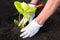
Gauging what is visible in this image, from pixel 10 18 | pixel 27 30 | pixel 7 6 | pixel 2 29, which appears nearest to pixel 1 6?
pixel 7 6

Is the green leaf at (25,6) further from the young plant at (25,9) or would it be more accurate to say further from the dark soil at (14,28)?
the dark soil at (14,28)

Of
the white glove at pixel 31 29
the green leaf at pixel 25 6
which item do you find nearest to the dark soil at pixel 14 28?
the white glove at pixel 31 29

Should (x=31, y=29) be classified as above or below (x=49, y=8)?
below

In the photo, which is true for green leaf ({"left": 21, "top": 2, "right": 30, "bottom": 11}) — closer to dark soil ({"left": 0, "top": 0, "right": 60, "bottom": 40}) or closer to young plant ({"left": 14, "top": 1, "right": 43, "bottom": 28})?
young plant ({"left": 14, "top": 1, "right": 43, "bottom": 28})

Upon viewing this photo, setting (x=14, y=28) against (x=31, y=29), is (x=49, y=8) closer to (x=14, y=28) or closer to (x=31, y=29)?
(x=31, y=29)

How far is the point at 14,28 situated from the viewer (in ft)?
5.38

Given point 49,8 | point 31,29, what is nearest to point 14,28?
point 31,29

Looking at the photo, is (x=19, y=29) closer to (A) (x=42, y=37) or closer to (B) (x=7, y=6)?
(A) (x=42, y=37)

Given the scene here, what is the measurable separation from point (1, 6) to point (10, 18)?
0.24 m

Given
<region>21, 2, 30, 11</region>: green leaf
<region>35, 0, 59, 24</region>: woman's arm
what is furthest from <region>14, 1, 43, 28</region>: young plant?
<region>35, 0, 59, 24</region>: woman's arm

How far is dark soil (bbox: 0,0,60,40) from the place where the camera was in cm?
157

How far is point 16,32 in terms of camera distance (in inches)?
62.7

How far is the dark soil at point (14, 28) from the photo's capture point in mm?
1572

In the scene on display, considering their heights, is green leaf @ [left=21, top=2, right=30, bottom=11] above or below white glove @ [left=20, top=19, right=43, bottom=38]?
above
